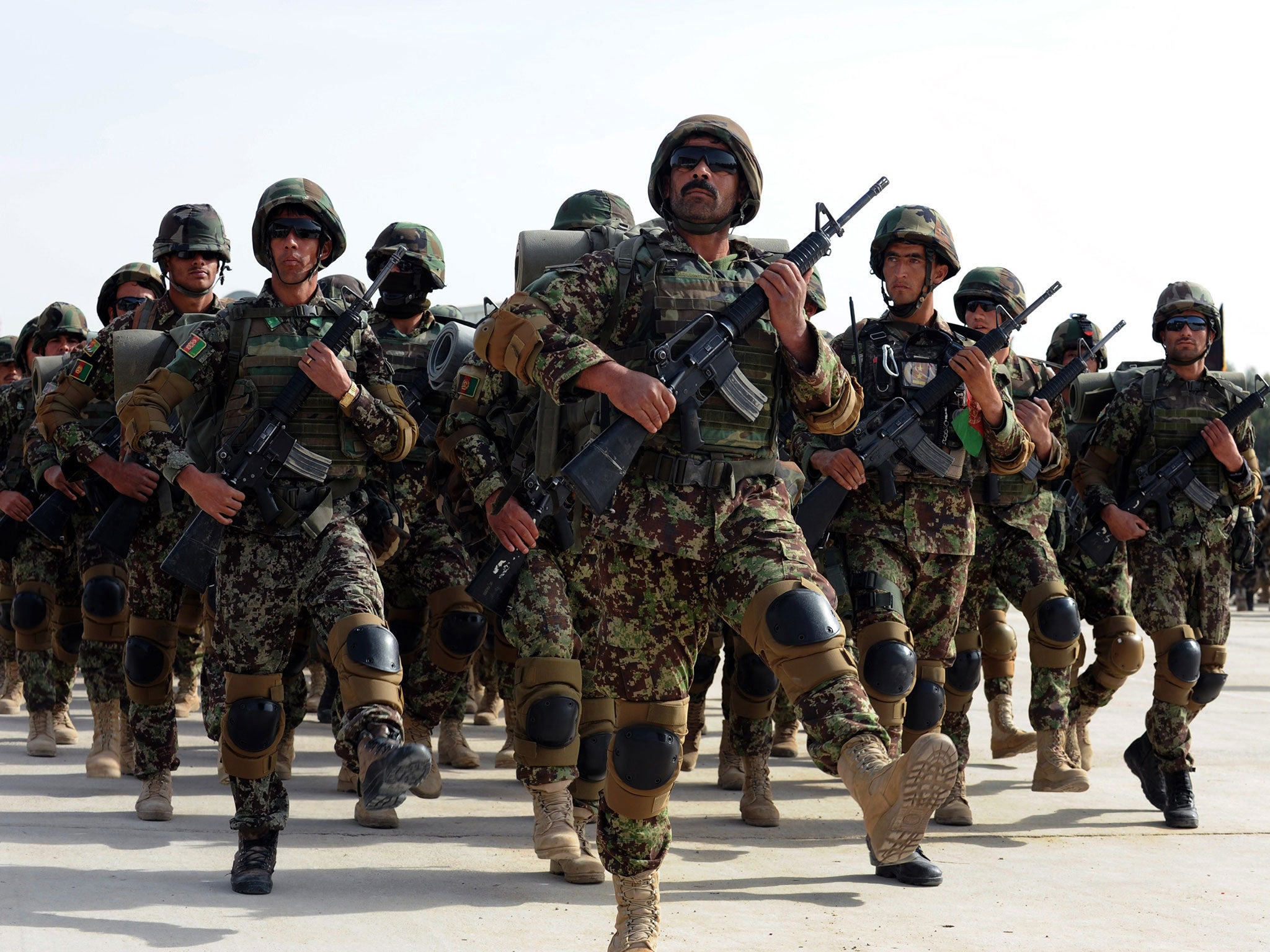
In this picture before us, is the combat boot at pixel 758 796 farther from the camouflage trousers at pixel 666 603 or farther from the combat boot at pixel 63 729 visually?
the combat boot at pixel 63 729

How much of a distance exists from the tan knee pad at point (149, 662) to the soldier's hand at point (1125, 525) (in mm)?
4555

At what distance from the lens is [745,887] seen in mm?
5348

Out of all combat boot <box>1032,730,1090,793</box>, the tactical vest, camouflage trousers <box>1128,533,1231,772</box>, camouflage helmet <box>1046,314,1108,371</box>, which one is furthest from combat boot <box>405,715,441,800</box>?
camouflage helmet <box>1046,314,1108,371</box>

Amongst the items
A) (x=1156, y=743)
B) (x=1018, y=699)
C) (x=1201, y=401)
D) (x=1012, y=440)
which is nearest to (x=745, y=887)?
(x=1012, y=440)

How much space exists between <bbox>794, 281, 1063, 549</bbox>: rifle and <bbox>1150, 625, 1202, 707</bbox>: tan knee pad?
180cm

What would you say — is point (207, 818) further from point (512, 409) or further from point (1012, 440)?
point (1012, 440)

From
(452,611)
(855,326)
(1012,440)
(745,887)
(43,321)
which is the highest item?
(43,321)

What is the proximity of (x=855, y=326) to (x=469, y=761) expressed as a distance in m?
3.36

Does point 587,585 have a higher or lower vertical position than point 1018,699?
higher

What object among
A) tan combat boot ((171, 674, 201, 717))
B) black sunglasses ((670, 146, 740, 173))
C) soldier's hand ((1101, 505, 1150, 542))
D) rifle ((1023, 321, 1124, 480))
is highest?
black sunglasses ((670, 146, 740, 173))

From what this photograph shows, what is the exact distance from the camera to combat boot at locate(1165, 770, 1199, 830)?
22.5ft

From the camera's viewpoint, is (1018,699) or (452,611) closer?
(452,611)

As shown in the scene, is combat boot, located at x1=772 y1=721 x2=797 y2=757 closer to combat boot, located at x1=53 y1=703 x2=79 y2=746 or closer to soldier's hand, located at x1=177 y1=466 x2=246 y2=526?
combat boot, located at x1=53 y1=703 x2=79 y2=746

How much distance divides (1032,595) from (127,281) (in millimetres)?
5424
